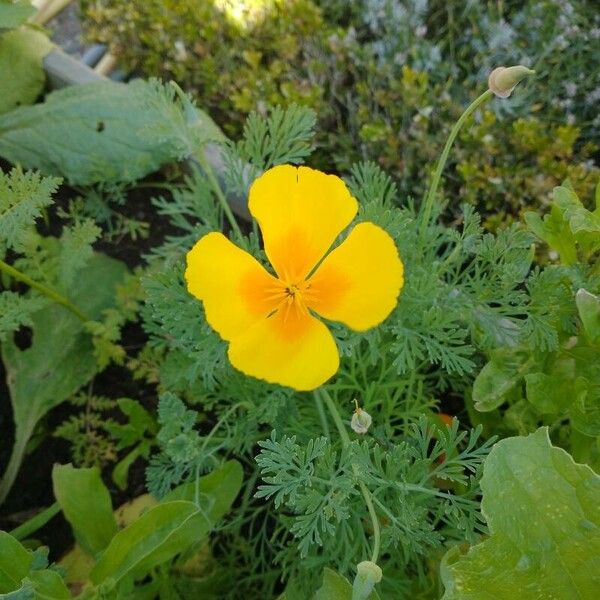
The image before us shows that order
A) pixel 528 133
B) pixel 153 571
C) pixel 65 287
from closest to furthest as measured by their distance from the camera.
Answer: pixel 153 571 → pixel 65 287 → pixel 528 133

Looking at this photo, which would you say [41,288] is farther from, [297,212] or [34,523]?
[297,212]

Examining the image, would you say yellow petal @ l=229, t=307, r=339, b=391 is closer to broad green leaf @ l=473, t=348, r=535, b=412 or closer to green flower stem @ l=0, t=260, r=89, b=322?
broad green leaf @ l=473, t=348, r=535, b=412

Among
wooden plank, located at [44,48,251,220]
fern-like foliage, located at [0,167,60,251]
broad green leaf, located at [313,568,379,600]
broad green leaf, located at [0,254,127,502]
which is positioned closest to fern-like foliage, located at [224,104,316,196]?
fern-like foliage, located at [0,167,60,251]

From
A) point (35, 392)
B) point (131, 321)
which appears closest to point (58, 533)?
point (35, 392)

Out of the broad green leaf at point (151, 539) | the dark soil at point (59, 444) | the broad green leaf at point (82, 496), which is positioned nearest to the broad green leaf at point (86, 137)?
the dark soil at point (59, 444)

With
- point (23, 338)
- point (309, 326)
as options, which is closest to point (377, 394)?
point (309, 326)

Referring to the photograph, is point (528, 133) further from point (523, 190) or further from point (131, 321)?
point (131, 321)
